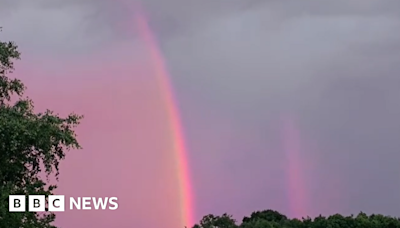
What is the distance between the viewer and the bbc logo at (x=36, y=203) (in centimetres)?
2459

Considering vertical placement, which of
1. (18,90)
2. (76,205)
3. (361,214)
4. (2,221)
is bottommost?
(2,221)

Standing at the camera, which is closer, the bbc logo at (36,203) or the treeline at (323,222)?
the bbc logo at (36,203)

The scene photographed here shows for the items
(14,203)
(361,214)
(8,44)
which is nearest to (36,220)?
(14,203)

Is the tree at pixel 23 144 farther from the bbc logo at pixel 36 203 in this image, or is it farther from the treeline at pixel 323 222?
the treeline at pixel 323 222

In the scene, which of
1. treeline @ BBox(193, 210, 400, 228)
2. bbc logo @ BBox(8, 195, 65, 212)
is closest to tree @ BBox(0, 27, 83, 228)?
bbc logo @ BBox(8, 195, 65, 212)

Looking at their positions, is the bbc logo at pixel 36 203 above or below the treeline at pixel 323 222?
below

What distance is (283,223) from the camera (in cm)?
13388

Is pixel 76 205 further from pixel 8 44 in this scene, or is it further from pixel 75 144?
pixel 8 44

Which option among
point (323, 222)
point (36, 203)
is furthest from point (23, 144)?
point (323, 222)

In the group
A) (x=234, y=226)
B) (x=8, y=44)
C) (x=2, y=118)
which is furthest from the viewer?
(x=234, y=226)

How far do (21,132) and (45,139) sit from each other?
118cm

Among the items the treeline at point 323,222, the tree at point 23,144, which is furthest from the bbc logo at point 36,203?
the treeline at point 323,222

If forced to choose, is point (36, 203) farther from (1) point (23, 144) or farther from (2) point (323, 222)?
(2) point (323, 222)

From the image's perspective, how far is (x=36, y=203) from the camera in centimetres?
2648
